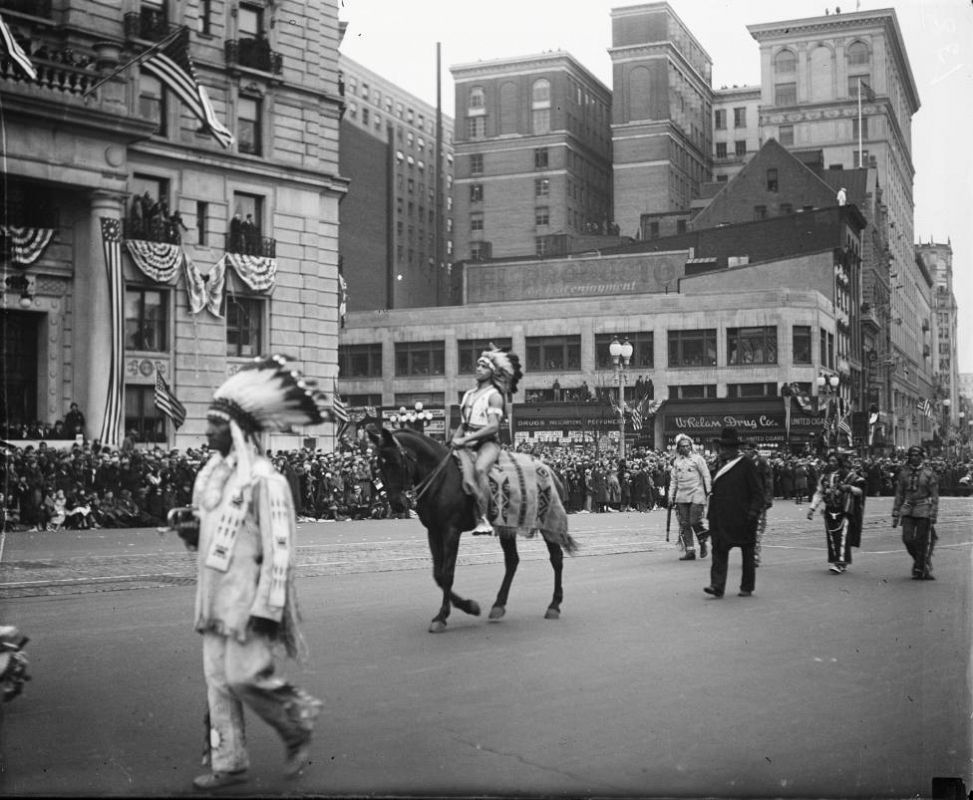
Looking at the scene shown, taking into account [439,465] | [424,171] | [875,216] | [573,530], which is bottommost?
[573,530]

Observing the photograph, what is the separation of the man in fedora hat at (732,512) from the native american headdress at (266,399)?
770cm

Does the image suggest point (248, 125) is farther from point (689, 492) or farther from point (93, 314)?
point (689, 492)

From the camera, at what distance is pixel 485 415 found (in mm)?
10820

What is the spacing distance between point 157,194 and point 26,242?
535cm

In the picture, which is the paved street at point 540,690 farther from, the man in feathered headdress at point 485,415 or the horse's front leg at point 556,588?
the man in feathered headdress at point 485,415

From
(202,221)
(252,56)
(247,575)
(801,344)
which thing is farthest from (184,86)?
(801,344)

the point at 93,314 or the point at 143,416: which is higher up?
the point at 93,314

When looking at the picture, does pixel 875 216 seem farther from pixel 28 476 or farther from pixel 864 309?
pixel 28 476

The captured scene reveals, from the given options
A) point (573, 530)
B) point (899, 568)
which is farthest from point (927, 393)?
point (899, 568)

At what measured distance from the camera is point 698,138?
98688mm

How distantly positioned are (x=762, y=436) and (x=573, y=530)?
37.3m

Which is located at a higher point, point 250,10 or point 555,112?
point 555,112

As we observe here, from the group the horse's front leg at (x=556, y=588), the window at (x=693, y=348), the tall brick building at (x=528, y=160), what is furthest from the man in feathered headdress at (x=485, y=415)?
the tall brick building at (x=528, y=160)

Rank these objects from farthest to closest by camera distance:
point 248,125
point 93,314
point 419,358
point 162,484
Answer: point 419,358 < point 248,125 < point 93,314 < point 162,484
